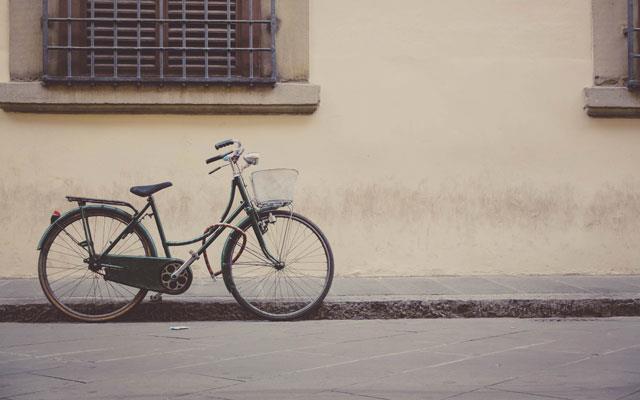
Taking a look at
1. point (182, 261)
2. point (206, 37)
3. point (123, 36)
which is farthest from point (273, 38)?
point (182, 261)

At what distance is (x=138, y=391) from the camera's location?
12.0 feet

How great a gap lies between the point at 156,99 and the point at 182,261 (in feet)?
5.51

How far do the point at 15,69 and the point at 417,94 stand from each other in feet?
10.4

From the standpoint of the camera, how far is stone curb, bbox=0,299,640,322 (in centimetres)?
589

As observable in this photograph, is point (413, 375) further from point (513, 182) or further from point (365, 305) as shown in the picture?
point (513, 182)

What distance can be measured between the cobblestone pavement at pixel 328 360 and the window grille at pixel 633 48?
2.19m

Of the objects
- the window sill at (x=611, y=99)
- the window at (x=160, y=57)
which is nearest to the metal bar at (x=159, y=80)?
the window at (x=160, y=57)

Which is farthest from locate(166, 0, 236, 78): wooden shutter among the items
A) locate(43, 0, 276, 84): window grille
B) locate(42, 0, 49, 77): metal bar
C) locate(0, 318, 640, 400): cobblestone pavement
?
locate(0, 318, 640, 400): cobblestone pavement

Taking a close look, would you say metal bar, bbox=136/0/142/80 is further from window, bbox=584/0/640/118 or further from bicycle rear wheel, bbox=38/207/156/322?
window, bbox=584/0/640/118

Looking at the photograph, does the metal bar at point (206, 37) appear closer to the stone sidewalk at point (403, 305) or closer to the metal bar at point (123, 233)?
the metal bar at point (123, 233)

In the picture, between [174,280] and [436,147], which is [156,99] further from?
[436,147]

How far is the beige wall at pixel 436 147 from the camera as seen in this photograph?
276 inches

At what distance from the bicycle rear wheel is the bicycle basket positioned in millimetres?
788

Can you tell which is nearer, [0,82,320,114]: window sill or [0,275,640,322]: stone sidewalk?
[0,275,640,322]: stone sidewalk
